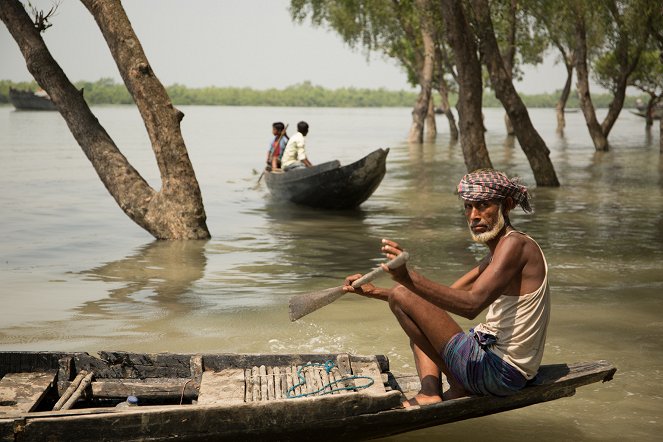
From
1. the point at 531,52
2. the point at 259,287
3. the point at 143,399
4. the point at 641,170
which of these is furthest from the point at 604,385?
the point at 531,52

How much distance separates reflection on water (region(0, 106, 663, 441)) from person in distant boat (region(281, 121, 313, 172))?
29.2 inches

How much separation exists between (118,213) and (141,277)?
254 inches

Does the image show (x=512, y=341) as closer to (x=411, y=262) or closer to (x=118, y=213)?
(x=411, y=262)

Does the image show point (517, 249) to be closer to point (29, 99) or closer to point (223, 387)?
point (223, 387)

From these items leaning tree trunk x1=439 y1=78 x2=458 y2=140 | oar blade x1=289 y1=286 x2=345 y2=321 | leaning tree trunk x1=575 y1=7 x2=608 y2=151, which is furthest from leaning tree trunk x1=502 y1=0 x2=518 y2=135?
oar blade x1=289 y1=286 x2=345 y2=321

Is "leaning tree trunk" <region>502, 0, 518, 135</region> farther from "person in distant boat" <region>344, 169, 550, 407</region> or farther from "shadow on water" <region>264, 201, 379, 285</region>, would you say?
"person in distant boat" <region>344, 169, 550, 407</region>

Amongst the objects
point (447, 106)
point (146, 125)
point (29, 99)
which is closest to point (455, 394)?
point (146, 125)

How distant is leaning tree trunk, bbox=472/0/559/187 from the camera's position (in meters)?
16.5

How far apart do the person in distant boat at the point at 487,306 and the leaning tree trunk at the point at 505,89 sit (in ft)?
39.9

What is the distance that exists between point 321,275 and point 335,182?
517 centimetres

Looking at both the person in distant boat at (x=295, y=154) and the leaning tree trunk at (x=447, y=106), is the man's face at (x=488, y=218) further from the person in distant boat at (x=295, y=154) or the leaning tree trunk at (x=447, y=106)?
the leaning tree trunk at (x=447, y=106)

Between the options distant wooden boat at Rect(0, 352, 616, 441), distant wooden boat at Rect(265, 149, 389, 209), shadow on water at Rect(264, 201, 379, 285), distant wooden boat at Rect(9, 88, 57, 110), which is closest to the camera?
distant wooden boat at Rect(0, 352, 616, 441)

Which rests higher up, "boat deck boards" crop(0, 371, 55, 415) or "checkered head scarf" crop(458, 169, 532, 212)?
"checkered head scarf" crop(458, 169, 532, 212)

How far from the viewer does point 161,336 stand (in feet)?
25.2
